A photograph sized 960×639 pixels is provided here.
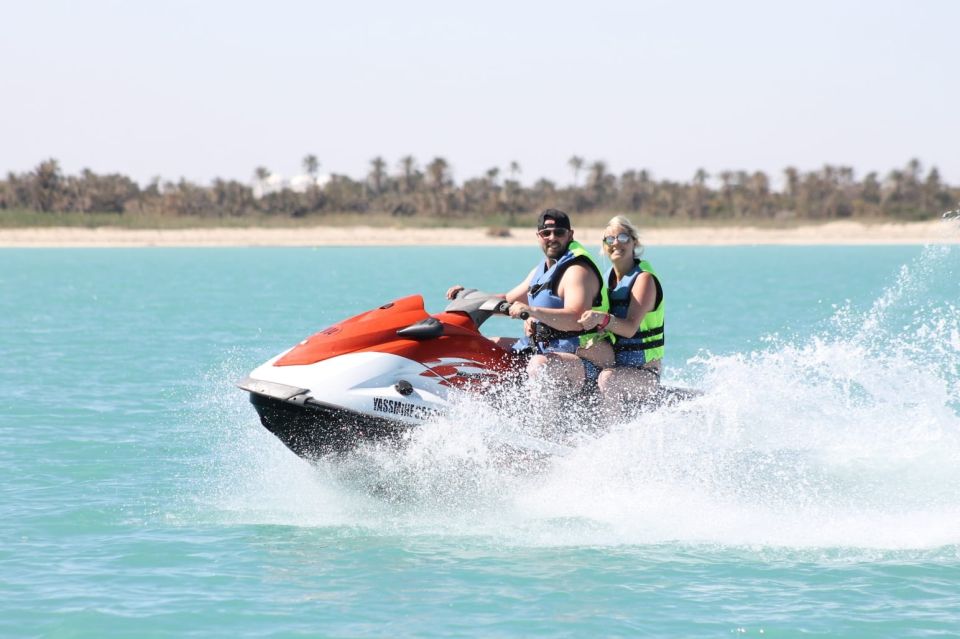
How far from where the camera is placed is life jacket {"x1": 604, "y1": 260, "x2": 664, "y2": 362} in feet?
22.3

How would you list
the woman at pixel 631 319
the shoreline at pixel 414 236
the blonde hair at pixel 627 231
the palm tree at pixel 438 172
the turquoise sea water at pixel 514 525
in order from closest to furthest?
the turquoise sea water at pixel 514 525 → the woman at pixel 631 319 → the blonde hair at pixel 627 231 → the shoreline at pixel 414 236 → the palm tree at pixel 438 172

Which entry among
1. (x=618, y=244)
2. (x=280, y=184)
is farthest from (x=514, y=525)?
(x=280, y=184)

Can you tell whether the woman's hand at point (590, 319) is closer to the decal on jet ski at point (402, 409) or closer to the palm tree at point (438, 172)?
the decal on jet ski at point (402, 409)

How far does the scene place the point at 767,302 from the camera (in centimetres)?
2769

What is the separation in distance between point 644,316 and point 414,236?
67.7 m

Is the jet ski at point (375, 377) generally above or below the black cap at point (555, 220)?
below

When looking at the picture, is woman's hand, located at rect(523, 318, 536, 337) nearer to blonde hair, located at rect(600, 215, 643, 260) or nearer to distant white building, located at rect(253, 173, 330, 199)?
blonde hair, located at rect(600, 215, 643, 260)

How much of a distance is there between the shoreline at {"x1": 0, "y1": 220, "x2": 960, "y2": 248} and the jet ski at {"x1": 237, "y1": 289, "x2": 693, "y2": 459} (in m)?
63.2

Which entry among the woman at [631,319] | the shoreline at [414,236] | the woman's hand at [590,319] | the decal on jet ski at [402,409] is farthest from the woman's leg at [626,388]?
the shoreline at [414,236]

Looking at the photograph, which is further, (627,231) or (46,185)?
(46,185)

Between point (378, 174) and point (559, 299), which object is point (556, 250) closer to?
point (559, 299)

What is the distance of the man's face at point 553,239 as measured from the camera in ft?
21.7

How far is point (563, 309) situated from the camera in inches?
259

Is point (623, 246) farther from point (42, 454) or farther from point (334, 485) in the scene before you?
point (42, 454)
